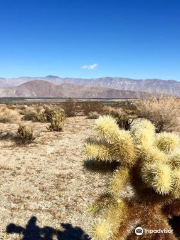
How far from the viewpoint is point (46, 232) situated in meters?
5.34

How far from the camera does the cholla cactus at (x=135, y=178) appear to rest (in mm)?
2758

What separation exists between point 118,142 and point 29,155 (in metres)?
7.44

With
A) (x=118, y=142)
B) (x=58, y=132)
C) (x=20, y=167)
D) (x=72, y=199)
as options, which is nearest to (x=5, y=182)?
(x=20, y=167)

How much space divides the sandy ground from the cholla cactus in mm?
2529

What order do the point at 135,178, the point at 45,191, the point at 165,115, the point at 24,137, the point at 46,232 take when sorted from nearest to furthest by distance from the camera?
the point at 135,178 → the point at 46,232 → the point at 45,191 → the point at 24,137 → the point at 165,115

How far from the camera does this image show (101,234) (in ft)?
8.32

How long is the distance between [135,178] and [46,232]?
2909 mm

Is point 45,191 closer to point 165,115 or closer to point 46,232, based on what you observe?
point 46,232

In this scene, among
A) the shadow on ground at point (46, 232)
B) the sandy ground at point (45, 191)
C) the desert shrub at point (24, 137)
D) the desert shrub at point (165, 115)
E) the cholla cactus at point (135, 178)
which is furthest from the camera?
the desert shrub at point (165, 115)

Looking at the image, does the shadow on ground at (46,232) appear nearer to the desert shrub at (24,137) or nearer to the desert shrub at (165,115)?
the desert shrub at (24,137)

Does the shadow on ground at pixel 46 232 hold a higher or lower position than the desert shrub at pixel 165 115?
lower

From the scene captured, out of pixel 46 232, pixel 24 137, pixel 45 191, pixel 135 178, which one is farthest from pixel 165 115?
pixel 135 178

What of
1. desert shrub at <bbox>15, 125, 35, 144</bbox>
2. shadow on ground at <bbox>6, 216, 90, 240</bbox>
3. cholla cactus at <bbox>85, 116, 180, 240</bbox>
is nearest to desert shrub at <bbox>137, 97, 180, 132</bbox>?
desert shrub at <bbox>15, 125, 35, 144</bbox>

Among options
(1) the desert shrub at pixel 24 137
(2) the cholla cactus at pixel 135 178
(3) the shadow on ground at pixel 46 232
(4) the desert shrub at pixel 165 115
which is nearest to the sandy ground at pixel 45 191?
(3) the shadow on ground at pixel 46 232
